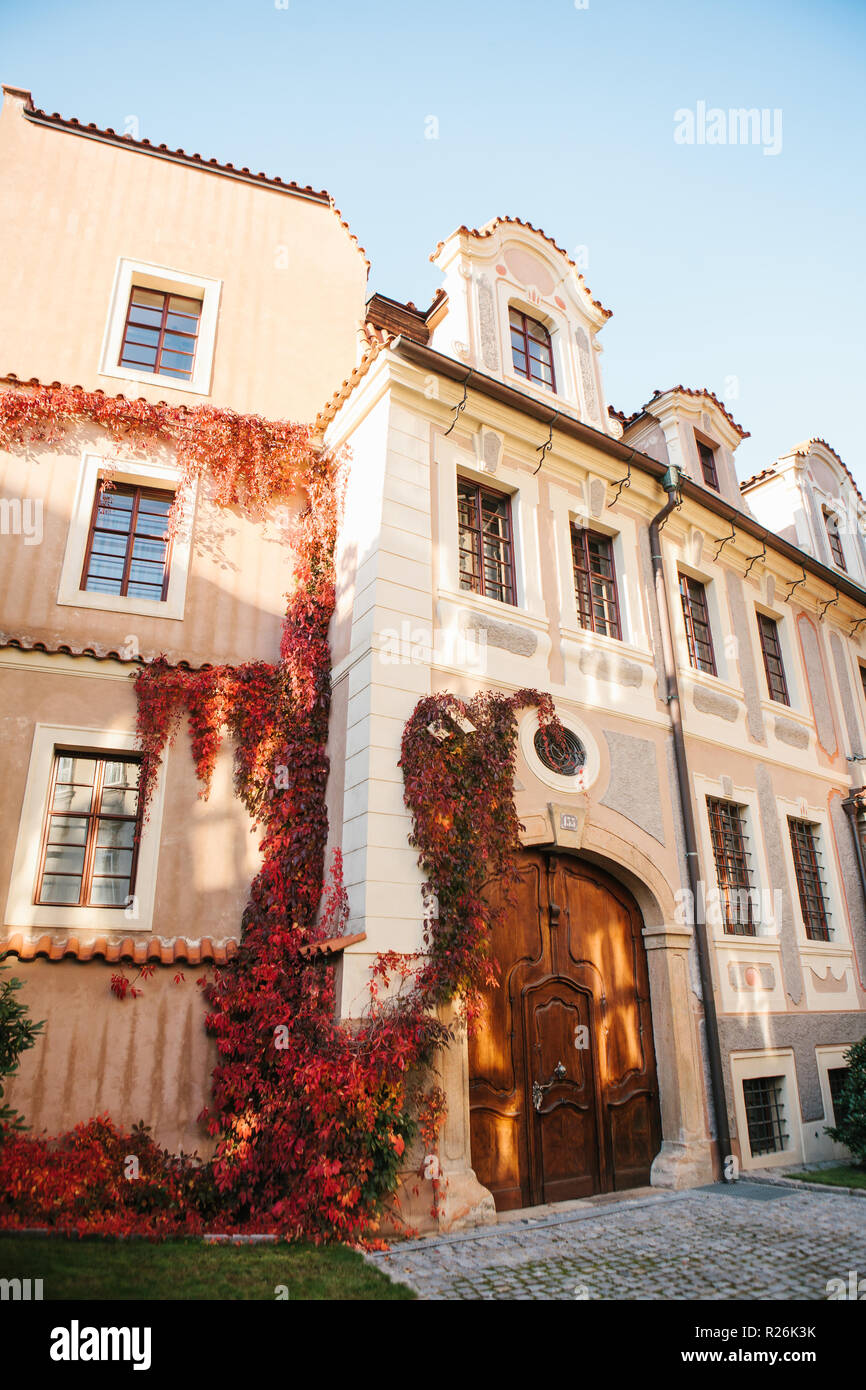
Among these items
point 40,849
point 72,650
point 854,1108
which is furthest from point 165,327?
point 854,1108

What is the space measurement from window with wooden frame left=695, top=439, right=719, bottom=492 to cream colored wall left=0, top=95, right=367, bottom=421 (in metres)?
5.63

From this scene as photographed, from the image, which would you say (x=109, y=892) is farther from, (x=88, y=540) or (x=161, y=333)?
(x=161, y=333)

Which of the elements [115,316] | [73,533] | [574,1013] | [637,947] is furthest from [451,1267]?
[115,316]

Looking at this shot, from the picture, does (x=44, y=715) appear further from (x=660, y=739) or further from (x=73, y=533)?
(x=660, y=739)

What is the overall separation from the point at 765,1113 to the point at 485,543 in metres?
7.30

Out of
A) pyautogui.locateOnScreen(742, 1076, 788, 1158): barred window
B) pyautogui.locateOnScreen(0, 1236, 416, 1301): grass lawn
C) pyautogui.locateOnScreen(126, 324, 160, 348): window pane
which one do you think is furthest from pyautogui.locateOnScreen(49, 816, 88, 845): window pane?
pyautogui.locateOnScreen(742, 1076, 788, 1158): barred window

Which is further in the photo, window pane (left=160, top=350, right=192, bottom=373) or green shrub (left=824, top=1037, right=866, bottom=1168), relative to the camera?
window pane (left=160, top=350, right=192, bottom=373)

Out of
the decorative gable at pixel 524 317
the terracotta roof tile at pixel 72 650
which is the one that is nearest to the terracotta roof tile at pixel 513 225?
the decorative gable at pixel 524 317

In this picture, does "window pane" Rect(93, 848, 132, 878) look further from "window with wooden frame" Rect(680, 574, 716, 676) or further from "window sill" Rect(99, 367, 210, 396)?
"window with wooden frame" Rect(680, 574, 716, 676)

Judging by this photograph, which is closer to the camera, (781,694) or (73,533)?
(73,533)

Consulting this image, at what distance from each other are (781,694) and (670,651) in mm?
3324

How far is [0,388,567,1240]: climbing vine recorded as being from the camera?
639cm

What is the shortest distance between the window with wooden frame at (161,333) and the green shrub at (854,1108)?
1151 centimetres

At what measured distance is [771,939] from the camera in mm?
10406
